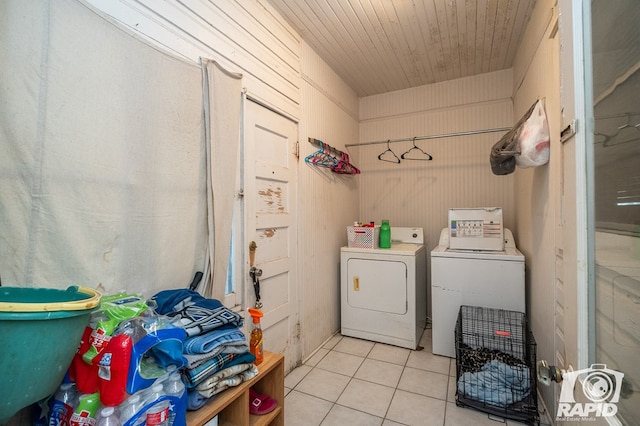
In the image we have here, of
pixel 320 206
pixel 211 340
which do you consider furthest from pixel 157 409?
pixel 320 206

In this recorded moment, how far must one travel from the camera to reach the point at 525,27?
240 centimetres

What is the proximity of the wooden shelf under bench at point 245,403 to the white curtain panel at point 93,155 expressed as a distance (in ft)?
1.90

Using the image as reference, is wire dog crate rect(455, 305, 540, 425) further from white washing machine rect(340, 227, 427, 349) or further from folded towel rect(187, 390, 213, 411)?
folded towel rect(187, 390, 213, 411)

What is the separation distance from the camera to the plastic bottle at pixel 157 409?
0.84 m

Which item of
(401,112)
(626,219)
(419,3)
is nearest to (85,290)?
(626,219)

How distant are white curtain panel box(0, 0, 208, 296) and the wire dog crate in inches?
76.2

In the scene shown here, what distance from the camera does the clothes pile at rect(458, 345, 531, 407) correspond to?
6.03 feet

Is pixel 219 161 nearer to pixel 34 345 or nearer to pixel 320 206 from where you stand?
pixel 34 345

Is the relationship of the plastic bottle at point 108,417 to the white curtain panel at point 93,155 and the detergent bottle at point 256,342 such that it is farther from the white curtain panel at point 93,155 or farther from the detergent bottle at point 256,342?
the detergent bottle at point 256,342

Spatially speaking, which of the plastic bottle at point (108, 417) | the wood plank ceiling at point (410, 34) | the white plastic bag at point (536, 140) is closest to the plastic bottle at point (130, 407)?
the plastic bottle at point (108, 417)

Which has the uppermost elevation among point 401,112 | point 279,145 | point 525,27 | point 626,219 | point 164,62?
point 525,27

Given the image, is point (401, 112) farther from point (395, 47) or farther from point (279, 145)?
point (279, 145)

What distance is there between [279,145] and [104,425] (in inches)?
75.1

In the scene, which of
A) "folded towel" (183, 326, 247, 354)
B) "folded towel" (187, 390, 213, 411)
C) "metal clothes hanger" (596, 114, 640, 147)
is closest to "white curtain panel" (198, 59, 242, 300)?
"folded towel" (183, 326, 247, 354)
